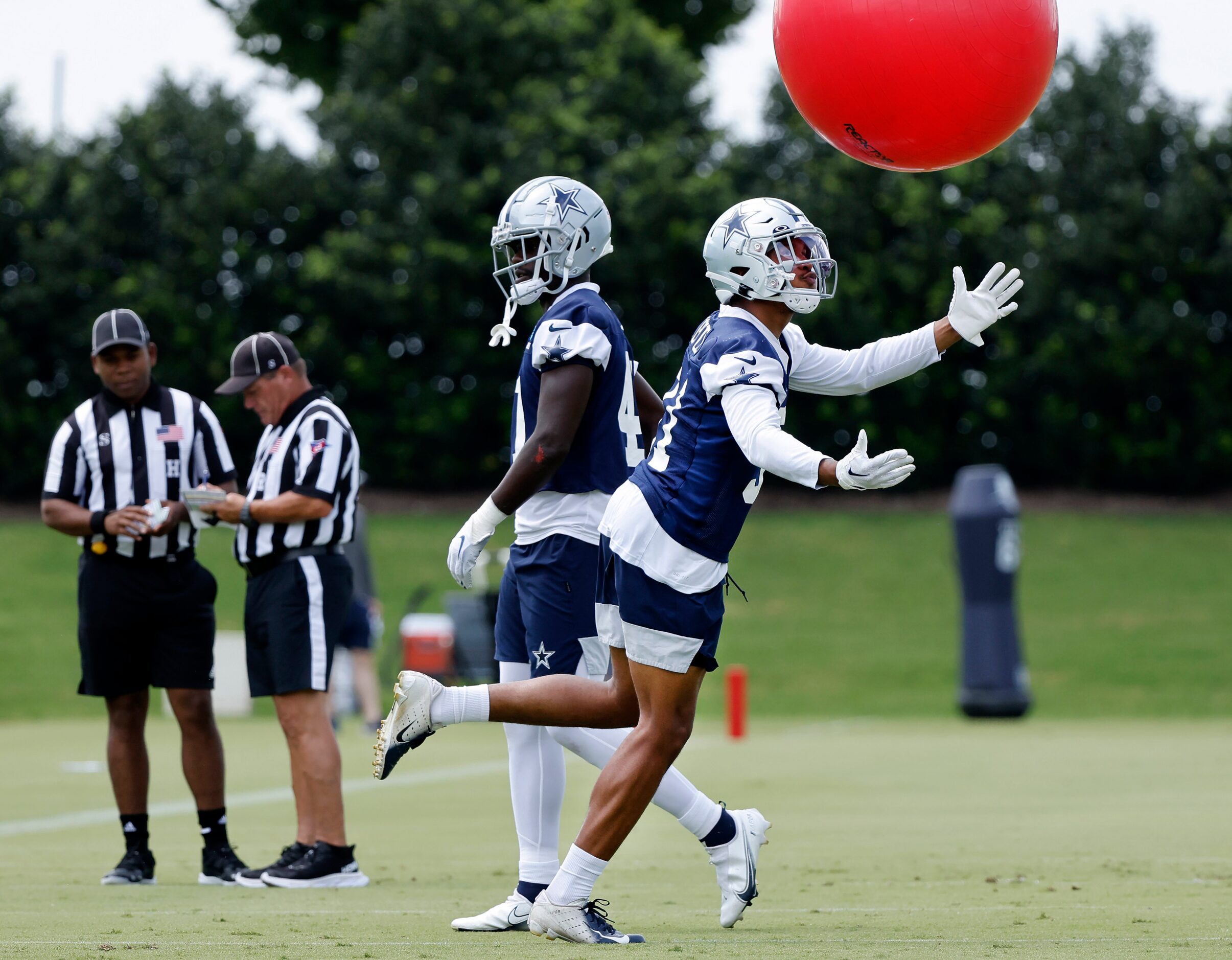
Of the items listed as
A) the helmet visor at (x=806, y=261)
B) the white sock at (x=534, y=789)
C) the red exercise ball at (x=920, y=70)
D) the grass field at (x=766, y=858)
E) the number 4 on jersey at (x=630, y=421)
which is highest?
the red exercise ball at (x=920, y=70)

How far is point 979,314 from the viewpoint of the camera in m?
4.88

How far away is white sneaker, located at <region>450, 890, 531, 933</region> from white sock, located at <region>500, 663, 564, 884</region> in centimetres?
19

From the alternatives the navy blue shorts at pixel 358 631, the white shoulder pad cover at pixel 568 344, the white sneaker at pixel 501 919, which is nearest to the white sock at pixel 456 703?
the white sneaker at pixel 501 919

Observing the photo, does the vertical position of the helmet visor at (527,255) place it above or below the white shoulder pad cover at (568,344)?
above

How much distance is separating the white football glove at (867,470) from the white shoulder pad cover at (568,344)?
3.46 ft

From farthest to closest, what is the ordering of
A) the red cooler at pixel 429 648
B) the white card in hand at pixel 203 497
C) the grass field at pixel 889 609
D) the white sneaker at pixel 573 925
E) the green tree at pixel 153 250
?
the green tree at pixel 153 250 < the grass field at pixel 889 609 < the red cooler at pixel 429 648 < the white card in hand at pixel 203 497 < the white sneaker at pixel 573 925

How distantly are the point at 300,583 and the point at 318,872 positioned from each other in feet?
3.30

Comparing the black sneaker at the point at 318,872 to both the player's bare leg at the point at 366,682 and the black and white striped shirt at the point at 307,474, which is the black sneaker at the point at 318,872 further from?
the player's bare leg at the point at 366,682

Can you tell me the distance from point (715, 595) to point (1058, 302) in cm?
2110

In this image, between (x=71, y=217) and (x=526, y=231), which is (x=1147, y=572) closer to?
(x=71, y=217)

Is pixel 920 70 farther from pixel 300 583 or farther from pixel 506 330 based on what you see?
pixel 300 583

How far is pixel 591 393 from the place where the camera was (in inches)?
197

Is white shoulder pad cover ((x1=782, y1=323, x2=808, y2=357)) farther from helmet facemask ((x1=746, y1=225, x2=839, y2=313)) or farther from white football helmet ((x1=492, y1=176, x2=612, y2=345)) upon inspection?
white football helmet ((x1=492, y1=176, x2=612, y2=345))

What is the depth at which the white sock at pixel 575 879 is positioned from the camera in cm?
444
